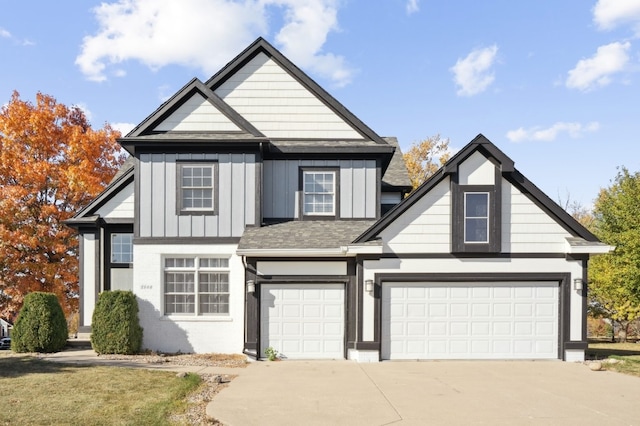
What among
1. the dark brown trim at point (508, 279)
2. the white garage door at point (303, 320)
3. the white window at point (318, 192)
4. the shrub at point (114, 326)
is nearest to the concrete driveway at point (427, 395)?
the white garage door at point (303, 320)

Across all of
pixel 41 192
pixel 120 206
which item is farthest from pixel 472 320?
pixel 41 192

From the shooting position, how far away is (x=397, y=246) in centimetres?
1271

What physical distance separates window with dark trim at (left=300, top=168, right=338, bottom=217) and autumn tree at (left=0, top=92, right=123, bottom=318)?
13.9m

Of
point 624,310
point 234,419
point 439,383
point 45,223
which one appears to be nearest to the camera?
point 234,419

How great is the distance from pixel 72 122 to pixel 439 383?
25095 millimetres

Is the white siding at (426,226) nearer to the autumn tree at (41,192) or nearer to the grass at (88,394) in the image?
the grass at (88,394)

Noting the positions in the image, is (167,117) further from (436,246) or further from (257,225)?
(436,246)

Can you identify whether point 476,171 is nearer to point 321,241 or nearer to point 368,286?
point 368,286

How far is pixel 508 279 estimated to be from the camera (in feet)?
41.9

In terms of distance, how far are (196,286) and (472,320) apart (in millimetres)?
8023

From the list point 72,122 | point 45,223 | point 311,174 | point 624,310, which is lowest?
point 624,310

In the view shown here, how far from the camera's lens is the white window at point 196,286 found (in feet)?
45.0

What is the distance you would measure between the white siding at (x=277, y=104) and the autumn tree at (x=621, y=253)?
42.8 feet

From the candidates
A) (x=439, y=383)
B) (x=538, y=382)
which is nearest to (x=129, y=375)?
(x=439, y=383)
